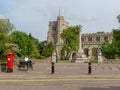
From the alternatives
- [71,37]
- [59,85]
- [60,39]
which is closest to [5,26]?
[59,85]

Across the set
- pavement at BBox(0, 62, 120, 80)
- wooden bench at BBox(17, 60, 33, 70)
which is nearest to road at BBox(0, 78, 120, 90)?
pavement at BBox(0, 62, 120, 80)

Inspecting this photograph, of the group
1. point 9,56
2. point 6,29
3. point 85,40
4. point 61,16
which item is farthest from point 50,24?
point 9,56

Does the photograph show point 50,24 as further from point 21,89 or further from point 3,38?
point 21,89

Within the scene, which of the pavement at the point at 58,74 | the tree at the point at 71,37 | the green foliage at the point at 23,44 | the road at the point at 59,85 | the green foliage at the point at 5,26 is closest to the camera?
the road at the point at 59,85

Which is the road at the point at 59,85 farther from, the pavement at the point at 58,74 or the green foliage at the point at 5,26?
the green foliage at the point at 5,26

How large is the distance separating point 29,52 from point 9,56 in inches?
3135

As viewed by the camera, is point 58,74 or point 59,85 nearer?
point 59,85

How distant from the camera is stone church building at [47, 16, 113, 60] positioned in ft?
513

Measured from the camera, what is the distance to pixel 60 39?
159 metres

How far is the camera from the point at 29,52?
349 feet

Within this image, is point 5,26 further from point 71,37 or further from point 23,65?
point 71,37

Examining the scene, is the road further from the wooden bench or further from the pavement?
the wooden bench

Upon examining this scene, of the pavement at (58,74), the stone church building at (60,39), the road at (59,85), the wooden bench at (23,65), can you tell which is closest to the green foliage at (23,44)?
the stone church building at (60,39)

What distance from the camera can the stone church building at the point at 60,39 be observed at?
513 ft
